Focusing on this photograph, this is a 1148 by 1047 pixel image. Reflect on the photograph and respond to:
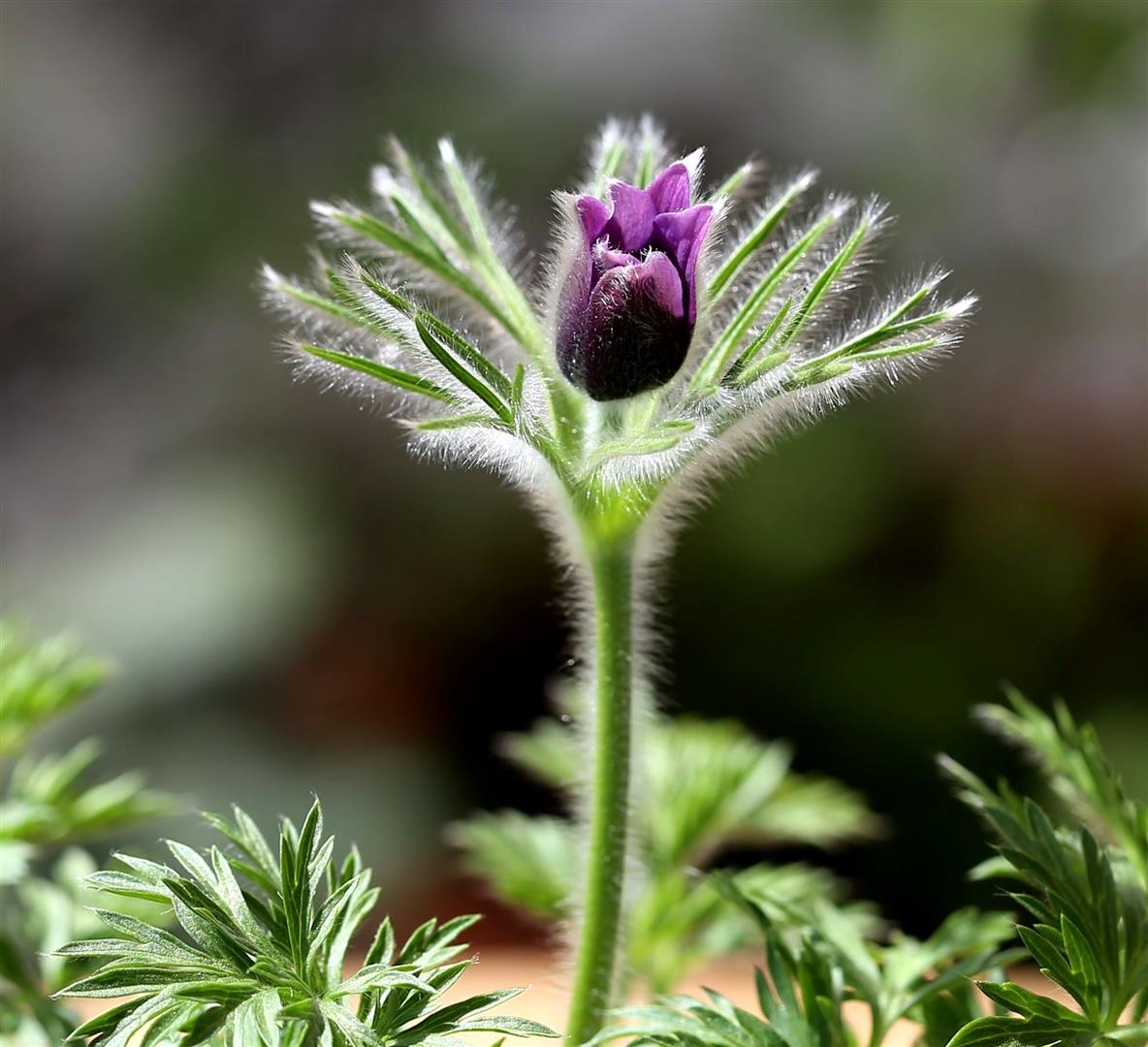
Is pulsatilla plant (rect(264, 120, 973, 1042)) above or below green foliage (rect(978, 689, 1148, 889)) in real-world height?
above

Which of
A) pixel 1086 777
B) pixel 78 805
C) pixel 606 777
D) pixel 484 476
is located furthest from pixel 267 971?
pixel 484 476

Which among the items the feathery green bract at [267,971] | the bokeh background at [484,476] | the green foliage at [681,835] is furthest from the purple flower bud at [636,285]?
the bokeh background at [484,476]

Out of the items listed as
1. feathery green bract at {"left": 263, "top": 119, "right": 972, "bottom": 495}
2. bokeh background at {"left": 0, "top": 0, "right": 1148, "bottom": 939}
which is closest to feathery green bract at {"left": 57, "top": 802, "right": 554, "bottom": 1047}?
feathery green bract at {"left": 263, "top": 119, "right": 972, "bottom": 495}

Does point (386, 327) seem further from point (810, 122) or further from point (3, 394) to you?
point (3, 394)

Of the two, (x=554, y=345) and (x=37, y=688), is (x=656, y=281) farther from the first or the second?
(x=37, y=688)

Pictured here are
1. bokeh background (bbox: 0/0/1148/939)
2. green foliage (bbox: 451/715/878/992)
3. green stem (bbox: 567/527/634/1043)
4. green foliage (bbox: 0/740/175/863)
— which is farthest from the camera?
bokeh background (bbox: 0/0/1148/939)

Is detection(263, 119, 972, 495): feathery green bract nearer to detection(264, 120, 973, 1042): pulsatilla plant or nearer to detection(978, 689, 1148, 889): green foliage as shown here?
detection(264, 120, 973, 1042): pulsatilla plant
